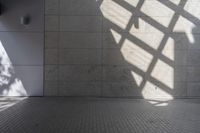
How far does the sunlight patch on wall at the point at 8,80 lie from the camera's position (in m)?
13.0

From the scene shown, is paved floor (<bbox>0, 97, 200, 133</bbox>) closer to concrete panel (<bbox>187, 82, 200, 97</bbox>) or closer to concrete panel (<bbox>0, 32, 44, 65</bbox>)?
concrete panel (<bbox>187, 82, 200, 97</bbox>)

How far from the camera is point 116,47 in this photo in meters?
12.9

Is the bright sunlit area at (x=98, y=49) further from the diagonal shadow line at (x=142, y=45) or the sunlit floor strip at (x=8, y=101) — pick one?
the sunlit floor strip at (x=8, y=101)

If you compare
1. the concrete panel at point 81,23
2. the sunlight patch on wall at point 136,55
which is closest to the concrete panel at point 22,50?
the concrete panel at point 81,23

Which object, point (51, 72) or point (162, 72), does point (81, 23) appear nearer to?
point (51, 72)

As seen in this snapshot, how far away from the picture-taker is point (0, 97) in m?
12.8

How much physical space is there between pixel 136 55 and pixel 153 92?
5.32 ft

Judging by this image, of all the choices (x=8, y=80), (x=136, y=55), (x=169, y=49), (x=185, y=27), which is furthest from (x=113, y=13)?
(x=8, y=80)

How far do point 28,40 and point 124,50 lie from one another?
3.81 meters

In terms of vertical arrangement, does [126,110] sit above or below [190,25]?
below

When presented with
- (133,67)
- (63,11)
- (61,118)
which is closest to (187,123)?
(61,118)

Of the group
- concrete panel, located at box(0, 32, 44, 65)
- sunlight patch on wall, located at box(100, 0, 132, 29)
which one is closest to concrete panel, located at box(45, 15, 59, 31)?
concrete panel, located at box(0, 32, 44, 65)

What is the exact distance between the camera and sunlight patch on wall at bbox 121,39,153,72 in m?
13.0

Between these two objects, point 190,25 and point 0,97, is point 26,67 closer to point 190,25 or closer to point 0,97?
point 0,97
